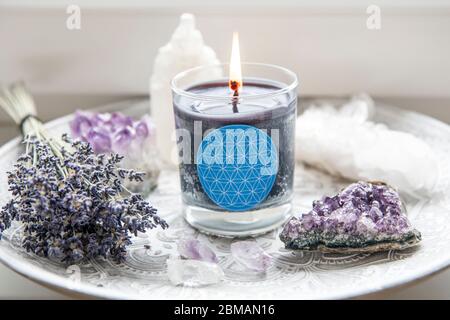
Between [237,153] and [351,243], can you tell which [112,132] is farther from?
[351,243]

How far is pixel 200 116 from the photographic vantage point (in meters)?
0.77

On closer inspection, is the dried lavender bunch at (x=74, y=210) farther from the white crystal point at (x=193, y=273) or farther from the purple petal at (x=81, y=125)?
the purple petal at (x=81, y=125)

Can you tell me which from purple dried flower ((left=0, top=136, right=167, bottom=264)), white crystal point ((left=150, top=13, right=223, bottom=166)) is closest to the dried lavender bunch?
purple dried flower ((left=0, top=136, right=167, bottom=264))

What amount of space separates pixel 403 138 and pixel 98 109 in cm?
47

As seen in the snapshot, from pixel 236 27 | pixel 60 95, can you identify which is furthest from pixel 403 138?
pixel 60 95

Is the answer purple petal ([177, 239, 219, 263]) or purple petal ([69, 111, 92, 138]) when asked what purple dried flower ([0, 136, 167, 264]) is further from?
purple petal ([69, 111, 92, 138])

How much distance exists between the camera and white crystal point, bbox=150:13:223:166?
3.19 ft

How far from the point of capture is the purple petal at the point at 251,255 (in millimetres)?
743

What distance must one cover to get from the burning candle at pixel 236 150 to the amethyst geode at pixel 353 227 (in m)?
0.06

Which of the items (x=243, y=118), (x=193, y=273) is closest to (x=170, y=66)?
(x=243, y=118)

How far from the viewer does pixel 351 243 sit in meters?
0.74

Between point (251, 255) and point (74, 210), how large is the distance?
0.19 m

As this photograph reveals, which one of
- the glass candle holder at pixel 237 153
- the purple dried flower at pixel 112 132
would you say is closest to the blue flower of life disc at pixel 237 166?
the glass candle holder at pixel 237 153

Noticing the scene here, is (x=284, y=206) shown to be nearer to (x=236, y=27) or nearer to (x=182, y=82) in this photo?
(x=182, y=82)
